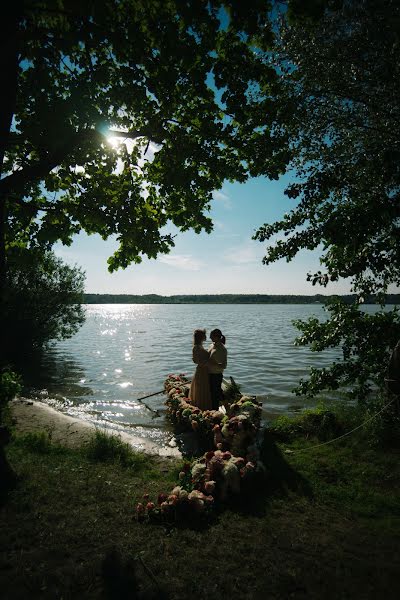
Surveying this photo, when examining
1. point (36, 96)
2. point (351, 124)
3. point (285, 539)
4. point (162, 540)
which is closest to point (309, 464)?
point (285, 539)

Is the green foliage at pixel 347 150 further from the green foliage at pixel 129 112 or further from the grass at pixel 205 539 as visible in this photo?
the grass at pixel 205 539

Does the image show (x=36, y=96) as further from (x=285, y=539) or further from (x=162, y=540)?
(x=285, y=539)

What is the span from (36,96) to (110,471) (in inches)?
295

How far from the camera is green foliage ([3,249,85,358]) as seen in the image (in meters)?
22.8

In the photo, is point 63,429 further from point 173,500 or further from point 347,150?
point 347,150

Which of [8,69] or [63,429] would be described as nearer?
[8,69]

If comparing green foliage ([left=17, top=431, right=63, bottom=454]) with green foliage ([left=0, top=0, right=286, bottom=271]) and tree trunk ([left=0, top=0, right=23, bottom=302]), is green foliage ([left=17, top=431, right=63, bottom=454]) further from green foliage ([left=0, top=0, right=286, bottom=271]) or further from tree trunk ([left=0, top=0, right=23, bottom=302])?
tree trunk ([left=0, top=0, right=23, bottom=302])

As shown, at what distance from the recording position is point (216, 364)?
402 inches

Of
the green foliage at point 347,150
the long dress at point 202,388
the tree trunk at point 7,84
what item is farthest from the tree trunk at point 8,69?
the long dress at point 202,388

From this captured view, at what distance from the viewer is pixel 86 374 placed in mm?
23203

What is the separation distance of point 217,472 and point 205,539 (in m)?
1.52

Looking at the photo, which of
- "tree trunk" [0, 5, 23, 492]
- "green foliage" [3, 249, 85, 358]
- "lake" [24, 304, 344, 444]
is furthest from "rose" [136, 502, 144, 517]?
"green foliage" [3, 249, 85, 358]

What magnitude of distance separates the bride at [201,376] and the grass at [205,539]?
3.65m

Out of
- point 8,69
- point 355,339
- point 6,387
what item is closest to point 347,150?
point 355,339
